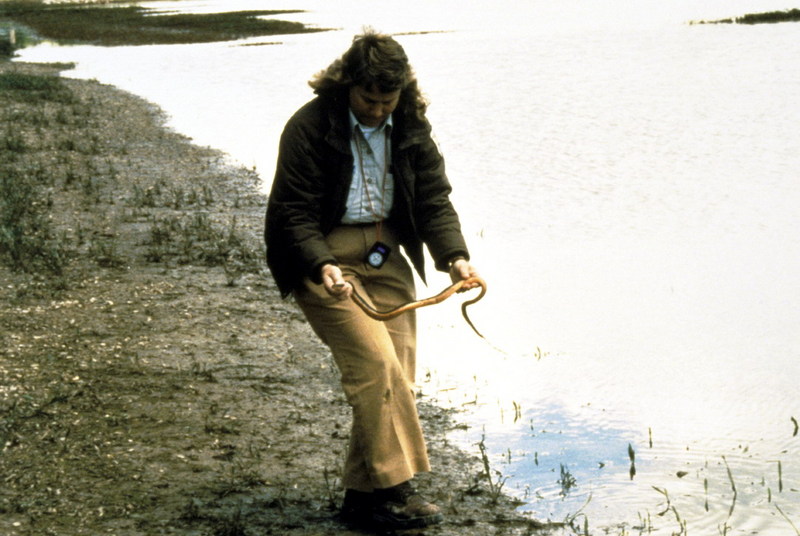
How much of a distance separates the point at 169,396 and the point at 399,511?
2449 mm

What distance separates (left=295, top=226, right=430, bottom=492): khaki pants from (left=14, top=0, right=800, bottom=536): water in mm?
1132

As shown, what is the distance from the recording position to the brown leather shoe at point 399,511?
500 cm

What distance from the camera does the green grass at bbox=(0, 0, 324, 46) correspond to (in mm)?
51250

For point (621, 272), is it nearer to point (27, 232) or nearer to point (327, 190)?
point (27, 232)

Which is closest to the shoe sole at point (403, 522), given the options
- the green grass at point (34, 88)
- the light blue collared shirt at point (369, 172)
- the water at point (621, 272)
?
the water at point (621, 272)

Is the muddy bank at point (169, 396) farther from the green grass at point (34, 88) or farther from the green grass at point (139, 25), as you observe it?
the green grass at point (139, 25)

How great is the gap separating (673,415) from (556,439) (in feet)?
3.24

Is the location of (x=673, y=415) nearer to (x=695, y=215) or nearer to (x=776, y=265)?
(x=776, y=265)

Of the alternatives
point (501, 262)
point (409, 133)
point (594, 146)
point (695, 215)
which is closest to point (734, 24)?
point (594, 146)

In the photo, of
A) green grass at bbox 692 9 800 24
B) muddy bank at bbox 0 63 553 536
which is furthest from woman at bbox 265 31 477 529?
green grass at bbox 692 9 800 24

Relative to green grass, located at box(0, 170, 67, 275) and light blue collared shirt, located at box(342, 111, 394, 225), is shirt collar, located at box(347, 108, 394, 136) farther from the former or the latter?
green grass, located at box(0, 170, 67, 275)

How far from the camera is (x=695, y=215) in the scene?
1423 centimetres

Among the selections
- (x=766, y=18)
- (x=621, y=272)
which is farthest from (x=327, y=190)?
(x=766, y=18)

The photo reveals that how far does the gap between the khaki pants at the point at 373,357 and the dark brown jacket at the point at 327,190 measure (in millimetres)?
117
